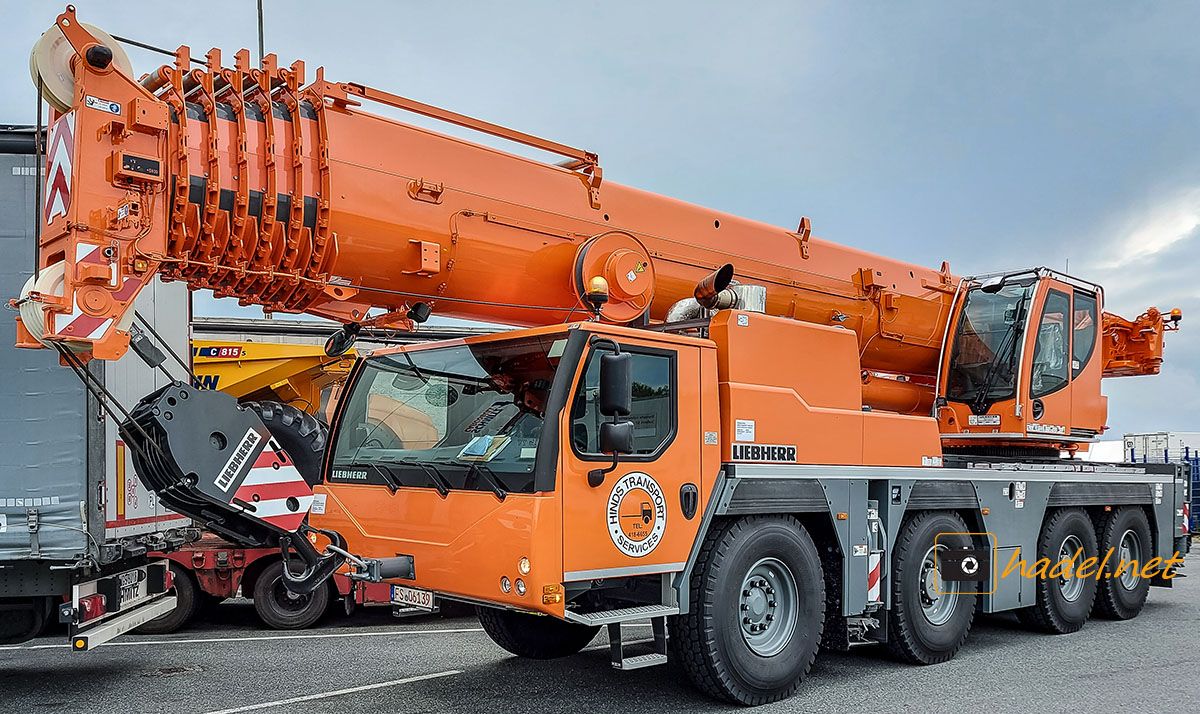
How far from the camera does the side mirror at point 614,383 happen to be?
5.08 meters

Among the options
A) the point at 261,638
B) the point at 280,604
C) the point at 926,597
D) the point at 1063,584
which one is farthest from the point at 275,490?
the point at 1063,584

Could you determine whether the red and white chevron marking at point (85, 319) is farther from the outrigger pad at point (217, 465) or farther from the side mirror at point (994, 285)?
the side mirror at point (994, 285)

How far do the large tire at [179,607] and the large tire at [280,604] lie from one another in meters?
0.60

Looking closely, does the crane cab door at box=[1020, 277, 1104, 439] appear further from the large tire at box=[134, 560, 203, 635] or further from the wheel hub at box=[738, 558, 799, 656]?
the large tire at box=[134, 560, 203, 635]

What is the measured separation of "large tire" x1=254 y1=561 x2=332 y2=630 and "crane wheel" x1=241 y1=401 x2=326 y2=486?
341 centimetres

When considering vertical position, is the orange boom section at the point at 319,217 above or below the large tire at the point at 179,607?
above

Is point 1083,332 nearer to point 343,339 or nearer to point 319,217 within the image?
point 343,339

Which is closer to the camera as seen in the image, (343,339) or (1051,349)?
(343,339)

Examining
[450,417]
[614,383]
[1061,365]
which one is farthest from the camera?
[1061,365]

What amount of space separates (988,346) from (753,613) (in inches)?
171

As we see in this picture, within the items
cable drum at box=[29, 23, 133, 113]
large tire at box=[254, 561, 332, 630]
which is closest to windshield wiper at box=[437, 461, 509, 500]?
cable drum at box=[29, 23, 133, 113]

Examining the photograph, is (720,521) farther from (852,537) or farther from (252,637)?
(252,637)

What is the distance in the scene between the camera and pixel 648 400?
5.63 metres

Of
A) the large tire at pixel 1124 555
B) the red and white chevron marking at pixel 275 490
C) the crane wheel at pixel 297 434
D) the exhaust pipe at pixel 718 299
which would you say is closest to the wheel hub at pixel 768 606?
the exhaust pipe at pixel 718 299
